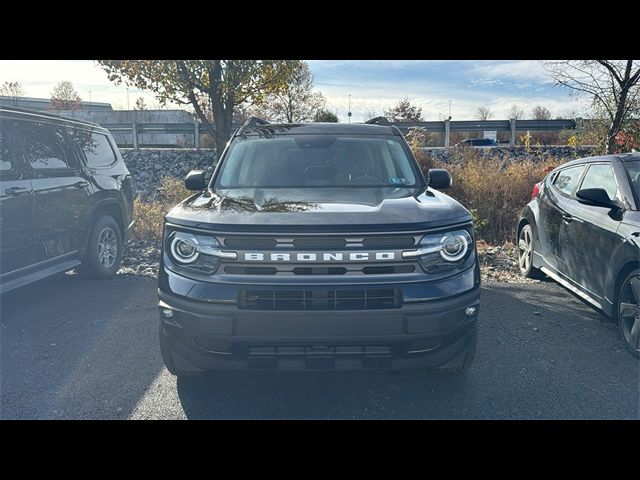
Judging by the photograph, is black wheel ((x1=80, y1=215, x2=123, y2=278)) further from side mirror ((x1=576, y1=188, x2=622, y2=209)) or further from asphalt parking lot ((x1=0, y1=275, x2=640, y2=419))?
side mirror ((x1=576, y1=188, x2=622, y2=209))

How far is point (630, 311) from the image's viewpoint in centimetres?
381

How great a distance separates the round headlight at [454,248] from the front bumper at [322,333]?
121mm

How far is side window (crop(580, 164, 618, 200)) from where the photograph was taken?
14.1ft

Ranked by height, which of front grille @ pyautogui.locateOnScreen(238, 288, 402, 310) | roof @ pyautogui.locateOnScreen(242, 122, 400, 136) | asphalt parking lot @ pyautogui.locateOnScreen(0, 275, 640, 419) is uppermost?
roof @ pyautogui.locateOnScreen(242, 122, 400, 136)

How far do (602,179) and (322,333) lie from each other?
3.57m

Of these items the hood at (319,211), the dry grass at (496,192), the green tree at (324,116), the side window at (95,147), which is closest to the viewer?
the hood at (319,211)

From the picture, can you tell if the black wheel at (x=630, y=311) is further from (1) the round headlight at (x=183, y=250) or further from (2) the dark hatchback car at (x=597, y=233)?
(1) the round headlight at (x=183, y=250)

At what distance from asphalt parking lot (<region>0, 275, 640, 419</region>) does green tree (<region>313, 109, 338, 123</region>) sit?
19.9 m

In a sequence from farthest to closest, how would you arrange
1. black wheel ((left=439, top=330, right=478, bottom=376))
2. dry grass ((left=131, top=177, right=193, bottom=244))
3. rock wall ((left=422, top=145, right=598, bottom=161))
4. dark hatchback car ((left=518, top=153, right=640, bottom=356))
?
rock wall ((left=422, top=145, right=598, bottom=161)) → dry grass ((left=131, top=177, right=193, bottom=244)) → dark hatchback car ((left=518, top=153, right=640, bottom=356)) → black wheel ((left=439, top=330, right=478, bottom=376))

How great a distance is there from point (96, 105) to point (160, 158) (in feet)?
119

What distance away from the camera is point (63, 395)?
3.22 meters

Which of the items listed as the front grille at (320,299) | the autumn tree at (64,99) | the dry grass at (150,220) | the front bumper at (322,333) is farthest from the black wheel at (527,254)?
the autumn tree at (64,99)

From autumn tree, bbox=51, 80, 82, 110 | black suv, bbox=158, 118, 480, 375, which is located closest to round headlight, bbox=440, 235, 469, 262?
black suv, bbox=158, 118, 480, 375

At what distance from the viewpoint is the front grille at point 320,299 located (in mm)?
2594
